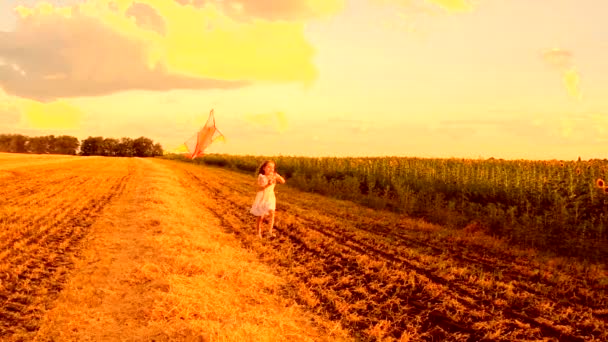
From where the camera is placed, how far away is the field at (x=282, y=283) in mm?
6215

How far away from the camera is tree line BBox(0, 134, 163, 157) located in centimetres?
11712

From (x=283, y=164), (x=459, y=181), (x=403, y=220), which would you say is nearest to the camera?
(x=403, y=220)

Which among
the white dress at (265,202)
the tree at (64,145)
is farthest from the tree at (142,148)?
the white dress at (265,202)

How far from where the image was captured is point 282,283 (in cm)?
811

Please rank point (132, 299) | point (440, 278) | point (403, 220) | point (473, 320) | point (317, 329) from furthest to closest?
point (403, 220) < point (440, 278) < point (132, 299) < point (473, 320) < point (317, 329)

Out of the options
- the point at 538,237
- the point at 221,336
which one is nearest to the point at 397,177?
the point at 538,237

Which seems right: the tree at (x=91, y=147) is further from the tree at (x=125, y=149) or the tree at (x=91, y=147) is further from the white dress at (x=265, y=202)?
the white dress at (x=265, y=202)

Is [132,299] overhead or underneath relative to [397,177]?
underneath

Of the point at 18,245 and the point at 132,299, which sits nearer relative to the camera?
the point at 132,299

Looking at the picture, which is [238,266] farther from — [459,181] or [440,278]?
[459,181]

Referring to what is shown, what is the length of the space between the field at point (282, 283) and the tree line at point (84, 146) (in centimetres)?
11092

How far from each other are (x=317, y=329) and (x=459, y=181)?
14.0 meters

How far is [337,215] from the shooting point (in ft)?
53.5

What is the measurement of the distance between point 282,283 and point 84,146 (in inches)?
4823
